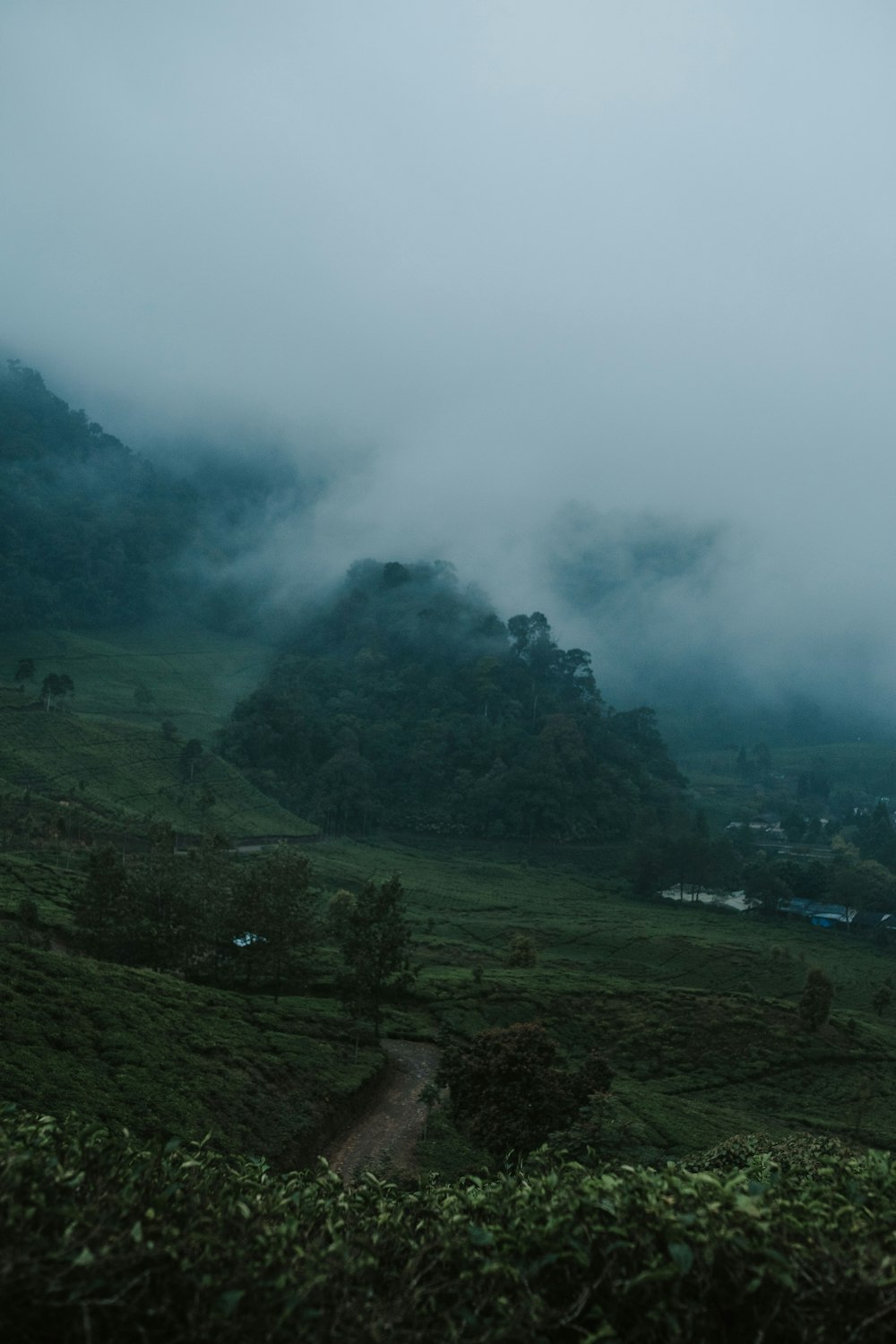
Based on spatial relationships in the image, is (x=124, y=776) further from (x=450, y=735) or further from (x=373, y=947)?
(x=373, y=947)

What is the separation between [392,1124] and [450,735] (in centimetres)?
13220

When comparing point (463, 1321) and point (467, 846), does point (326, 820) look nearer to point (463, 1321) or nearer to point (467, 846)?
point (467, 846)

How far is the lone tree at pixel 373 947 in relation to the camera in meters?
34.5

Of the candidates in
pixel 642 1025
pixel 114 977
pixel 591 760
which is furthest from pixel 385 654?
pixel 114 977

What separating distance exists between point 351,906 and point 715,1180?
31.0 m

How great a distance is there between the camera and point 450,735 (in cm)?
15912

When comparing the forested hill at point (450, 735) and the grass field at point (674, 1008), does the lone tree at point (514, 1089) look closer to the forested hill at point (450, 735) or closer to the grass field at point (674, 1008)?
the grass field at point (674, 1008)

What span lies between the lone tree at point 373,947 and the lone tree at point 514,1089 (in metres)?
9.45

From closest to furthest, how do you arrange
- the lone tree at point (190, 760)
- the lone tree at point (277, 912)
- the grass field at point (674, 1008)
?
the grass field at point (674, 1008)
the lone tree at point (277, 912)
the lone tree at point (190, 760)

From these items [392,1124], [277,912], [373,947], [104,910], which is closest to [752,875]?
[277,912]

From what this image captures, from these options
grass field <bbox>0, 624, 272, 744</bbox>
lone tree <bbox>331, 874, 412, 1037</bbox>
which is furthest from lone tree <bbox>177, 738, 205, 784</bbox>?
lone tree <bbox>331, 874, 412, 1037</bbox>

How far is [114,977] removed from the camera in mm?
30047

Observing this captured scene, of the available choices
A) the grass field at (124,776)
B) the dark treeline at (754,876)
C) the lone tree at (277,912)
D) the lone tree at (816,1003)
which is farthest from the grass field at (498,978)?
the dark treeline at (754,876)

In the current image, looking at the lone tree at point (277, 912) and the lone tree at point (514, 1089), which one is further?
the lone tree at point (277, 912)
